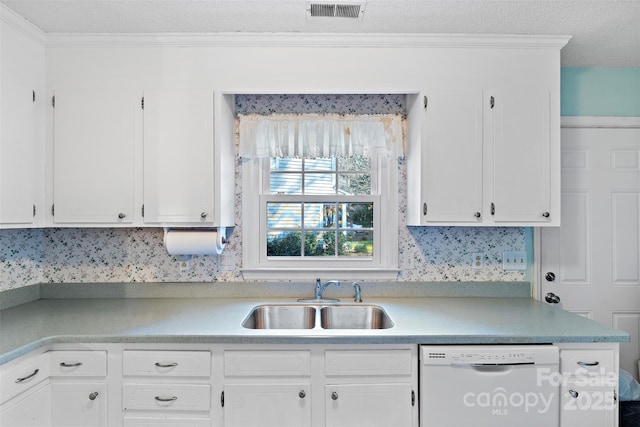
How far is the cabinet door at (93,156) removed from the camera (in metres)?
2.16

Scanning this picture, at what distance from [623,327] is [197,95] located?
293 cm

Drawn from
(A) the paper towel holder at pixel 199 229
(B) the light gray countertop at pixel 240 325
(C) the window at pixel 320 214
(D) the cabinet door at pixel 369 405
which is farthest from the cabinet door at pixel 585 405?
(A) the paper towel holder at pixel 199 229

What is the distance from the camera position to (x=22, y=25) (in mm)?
2016

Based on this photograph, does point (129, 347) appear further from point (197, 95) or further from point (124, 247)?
point (197, 95)

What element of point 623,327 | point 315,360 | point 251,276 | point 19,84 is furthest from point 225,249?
point 623,327

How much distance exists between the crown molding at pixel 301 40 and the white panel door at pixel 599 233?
0.75 metres

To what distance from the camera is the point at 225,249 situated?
2.50m

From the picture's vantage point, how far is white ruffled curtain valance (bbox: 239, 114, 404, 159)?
95.8 inches

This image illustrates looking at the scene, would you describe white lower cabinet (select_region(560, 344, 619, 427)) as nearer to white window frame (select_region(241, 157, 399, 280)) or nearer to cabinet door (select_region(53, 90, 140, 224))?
white window frame (select_region(241, 157, 399, 280))

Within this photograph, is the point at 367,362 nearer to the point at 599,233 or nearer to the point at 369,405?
the point at 369,405

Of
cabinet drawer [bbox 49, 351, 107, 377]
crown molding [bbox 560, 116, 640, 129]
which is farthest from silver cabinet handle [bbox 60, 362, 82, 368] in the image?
crown molding [bbox 560, 116, 640, 129]

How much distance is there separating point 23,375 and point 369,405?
1.44m

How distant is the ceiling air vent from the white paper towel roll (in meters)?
1.26

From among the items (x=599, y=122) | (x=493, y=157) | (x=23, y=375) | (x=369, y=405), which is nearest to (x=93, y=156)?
(x=23, y=375)
